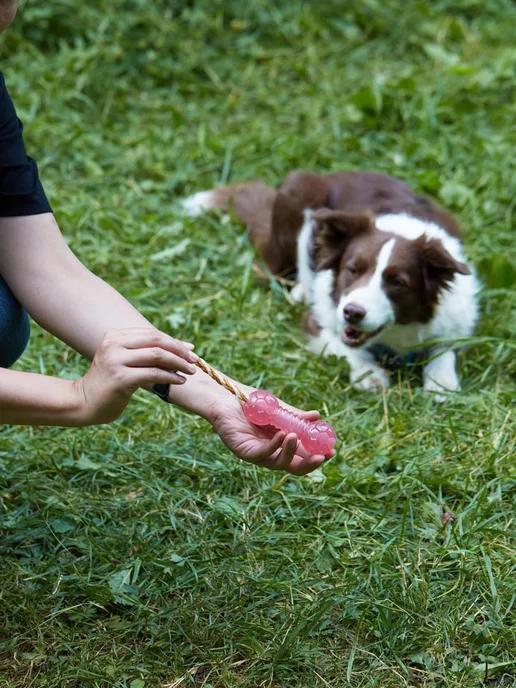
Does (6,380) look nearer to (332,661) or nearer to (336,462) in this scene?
(332,661)

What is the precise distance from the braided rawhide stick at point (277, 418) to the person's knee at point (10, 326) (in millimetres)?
576

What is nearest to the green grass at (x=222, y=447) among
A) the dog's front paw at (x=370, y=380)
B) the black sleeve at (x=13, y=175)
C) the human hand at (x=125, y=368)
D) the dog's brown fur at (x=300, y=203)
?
→ the dog's front paw at (x=370, y=380)

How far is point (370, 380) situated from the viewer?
3.92m

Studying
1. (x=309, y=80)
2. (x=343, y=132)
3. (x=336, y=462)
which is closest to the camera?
(x=336, y=462)

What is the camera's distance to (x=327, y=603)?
106 inches

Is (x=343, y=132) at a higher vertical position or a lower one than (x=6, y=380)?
lower

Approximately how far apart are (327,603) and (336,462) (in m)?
0.70

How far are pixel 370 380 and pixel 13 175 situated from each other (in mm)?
1654

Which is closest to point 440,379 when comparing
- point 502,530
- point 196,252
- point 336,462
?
point 336,462

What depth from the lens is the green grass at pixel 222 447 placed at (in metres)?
2.64

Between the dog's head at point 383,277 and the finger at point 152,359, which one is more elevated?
the finger at point 152,359

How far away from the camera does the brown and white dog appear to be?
403 cm

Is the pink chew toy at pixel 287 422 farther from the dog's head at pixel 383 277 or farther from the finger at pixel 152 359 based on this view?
the dog's head at pixel 383 277

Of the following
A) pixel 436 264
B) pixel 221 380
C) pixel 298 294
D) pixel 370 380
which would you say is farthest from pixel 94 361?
pixel 298 294
